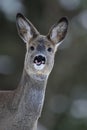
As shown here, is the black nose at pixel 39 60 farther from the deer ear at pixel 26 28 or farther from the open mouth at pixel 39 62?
the deer ear at pixel 26 28

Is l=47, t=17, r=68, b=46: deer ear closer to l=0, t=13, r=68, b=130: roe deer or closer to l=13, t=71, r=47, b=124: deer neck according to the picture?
l=0, t=13, r=68, b=130: roe deer

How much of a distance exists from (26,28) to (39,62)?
2.97ft

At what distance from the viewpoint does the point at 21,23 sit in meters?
14.9

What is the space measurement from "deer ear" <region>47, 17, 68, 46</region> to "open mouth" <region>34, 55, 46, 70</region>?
27.2 inches

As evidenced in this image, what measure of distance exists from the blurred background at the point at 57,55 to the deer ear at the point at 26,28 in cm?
1517

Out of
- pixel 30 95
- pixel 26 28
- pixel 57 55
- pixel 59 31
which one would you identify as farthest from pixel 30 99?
pixel 57 55

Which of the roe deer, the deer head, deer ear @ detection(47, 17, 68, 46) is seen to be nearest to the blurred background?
deer ear @ detection(47, 17, 68, 46)

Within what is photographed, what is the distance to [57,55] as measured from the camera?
31.4m

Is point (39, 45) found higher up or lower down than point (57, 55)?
higher up

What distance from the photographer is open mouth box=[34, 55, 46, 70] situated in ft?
46.0

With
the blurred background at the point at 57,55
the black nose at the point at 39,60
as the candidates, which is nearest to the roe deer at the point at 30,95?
the black nose at the point at 39,60

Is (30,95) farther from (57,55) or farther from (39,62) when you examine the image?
(57,55)

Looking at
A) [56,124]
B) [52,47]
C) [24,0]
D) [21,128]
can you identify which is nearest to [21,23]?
[52,47]

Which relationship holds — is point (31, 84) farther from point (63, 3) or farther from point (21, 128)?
point (63, 3)
